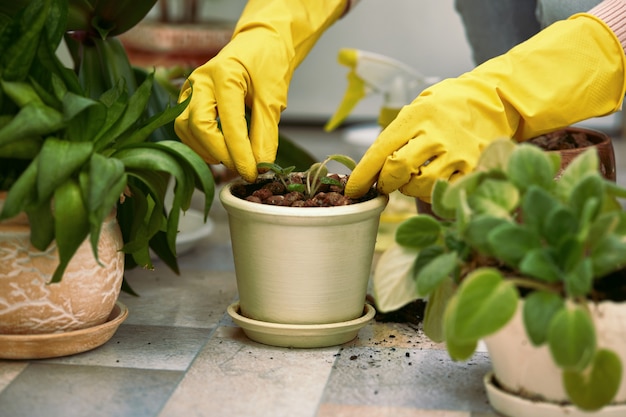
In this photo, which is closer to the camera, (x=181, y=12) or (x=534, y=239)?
(x=534, y=239)

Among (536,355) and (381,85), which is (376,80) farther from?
(536,355)

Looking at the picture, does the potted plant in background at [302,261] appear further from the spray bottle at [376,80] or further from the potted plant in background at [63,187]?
the spray bottle at [376,80]

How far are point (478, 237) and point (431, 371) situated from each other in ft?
0.79

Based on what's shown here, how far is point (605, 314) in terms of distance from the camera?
78 cm

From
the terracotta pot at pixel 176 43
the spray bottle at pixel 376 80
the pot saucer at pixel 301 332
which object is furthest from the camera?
the terracotta pot at pixel 176 43

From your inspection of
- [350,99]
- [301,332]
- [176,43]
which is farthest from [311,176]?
[176,43]

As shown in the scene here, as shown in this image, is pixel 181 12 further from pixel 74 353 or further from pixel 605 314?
pixel 605 314

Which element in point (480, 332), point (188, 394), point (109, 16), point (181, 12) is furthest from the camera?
point (181, 12)

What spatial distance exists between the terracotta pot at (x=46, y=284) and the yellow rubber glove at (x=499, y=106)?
0.30 m

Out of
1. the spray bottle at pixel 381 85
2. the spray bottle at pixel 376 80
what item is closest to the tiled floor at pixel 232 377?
the spray bottle at pixel 381 85

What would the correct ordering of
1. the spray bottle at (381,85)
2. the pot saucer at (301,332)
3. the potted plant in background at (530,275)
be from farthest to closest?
the spray bottle at (381,85), the pot saucer at (301,332), the potted plant in background at (530,275)

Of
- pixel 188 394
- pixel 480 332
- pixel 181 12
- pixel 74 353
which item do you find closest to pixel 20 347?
pixel 74 353

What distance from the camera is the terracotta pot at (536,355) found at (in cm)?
78

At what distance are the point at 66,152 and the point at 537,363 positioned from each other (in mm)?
506
